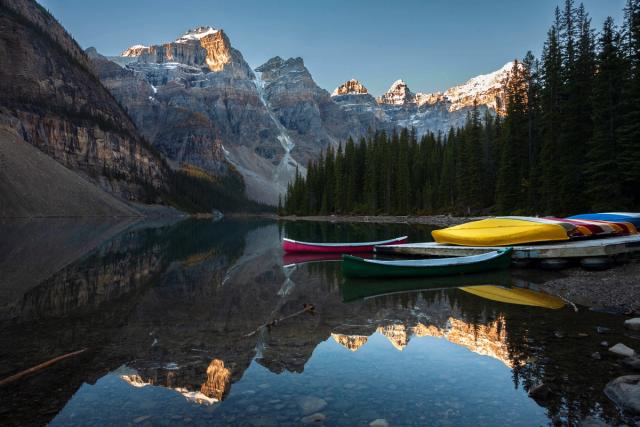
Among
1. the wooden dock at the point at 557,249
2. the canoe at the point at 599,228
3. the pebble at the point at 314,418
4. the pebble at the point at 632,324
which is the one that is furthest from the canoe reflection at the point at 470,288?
the pebble at the point at 314,418

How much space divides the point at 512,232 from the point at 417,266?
7.93 metres

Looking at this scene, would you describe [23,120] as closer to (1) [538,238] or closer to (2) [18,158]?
(2) [18,158]

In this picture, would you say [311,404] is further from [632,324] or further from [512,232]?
[512,232]

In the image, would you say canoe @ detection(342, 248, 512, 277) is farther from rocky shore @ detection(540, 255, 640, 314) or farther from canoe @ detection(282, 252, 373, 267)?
canoe @ detection(282, 252, 373, 267)

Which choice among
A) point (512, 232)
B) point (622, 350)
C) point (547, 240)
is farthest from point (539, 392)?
point (547, 240)

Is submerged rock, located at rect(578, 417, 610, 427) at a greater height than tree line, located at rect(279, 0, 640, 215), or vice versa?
tree line, located at rect(279, 0, 640, 215)

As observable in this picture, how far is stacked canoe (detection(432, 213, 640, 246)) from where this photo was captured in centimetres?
2372

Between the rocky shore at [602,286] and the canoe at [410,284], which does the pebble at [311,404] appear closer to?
the canoe at [410,284]

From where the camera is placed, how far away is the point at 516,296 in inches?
625

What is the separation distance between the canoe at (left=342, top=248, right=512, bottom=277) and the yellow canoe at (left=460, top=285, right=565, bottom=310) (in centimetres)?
240

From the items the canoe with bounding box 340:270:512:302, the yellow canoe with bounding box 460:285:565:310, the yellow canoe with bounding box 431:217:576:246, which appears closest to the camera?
the yellow canoe with bounding box 460:285:565:310

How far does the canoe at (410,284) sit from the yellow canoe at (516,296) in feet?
3.38

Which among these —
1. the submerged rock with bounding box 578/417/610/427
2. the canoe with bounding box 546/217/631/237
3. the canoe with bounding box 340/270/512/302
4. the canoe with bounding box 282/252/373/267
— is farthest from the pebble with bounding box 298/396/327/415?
the canoe with bounding box 546/217/631/237

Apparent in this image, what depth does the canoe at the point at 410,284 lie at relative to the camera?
17219 mm
